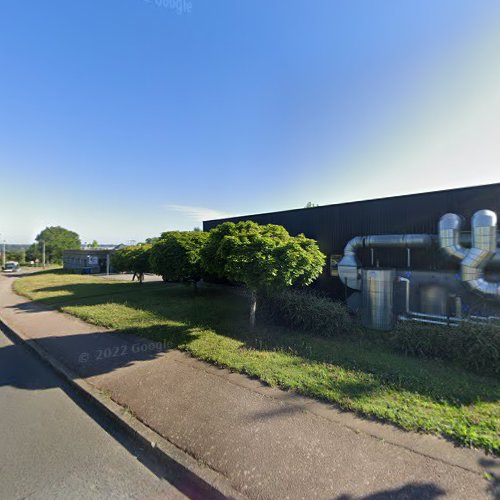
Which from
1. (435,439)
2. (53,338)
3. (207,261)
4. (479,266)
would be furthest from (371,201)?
(53,338)

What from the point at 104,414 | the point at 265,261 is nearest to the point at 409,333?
the point at 265,261

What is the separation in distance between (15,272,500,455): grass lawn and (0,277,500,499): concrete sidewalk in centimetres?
25

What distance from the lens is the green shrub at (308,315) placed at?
6.40 metres

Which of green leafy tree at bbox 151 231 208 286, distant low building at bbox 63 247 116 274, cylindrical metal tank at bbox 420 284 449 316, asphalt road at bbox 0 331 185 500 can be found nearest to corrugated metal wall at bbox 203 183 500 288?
cylindrical metal tank at bbox 420 284 449 316

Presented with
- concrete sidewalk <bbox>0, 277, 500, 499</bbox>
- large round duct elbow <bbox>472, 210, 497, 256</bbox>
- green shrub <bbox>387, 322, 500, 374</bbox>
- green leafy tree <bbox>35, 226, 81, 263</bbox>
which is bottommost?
concrete sidewalk <bbox>0, 277, 500, 499</bbox>

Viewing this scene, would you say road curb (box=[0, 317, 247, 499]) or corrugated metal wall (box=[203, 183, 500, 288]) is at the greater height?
corrugated metal wall (box=[203, 183, 500, 288])

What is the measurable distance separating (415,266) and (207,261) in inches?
245

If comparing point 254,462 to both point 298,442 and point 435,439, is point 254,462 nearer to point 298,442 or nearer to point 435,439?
point 298,442

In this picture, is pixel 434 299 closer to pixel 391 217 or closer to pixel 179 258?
pixel 391 217

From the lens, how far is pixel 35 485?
7.59 feet

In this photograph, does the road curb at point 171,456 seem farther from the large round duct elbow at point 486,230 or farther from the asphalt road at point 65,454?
the large round duct elbow at point 486,230

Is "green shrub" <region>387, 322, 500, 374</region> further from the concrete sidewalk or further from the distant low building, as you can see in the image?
the distant low building

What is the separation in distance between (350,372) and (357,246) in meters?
5.20

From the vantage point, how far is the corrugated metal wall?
726 cm
